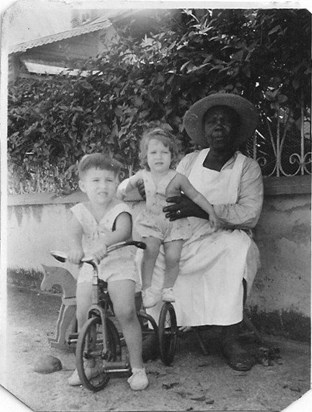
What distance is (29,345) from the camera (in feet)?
11.5

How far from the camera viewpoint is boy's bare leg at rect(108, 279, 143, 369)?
10.3 ft

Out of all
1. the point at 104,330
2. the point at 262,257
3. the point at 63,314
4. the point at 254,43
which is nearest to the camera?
the point at 104,330

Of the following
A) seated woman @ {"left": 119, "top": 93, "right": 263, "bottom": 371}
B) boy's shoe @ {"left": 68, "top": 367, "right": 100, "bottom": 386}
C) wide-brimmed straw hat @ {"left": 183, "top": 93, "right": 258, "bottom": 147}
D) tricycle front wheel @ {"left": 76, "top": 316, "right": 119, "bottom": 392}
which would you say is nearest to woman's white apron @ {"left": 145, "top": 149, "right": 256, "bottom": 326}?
seated woman @ {"left": 119, "top": 93, "right": 263, "bottom": 371}

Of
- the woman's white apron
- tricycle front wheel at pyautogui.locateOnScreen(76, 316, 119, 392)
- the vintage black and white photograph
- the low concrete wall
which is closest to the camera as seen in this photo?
tricycle front wheel at pyautogui.locateOnScreen(76, 316, 119, 392)

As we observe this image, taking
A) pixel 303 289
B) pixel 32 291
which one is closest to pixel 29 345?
pixel 32 291

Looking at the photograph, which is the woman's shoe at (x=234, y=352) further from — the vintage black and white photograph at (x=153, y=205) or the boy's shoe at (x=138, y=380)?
the boy's shoe at (x=138, y=380)

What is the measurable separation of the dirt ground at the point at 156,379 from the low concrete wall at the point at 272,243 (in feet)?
0.56

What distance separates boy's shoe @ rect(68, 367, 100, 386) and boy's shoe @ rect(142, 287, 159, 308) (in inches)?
17.1

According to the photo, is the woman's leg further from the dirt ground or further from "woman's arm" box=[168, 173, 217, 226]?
the dirt ground

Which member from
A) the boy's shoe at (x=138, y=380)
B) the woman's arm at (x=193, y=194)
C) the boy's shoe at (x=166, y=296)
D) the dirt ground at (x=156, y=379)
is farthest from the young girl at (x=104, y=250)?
the woman's arm at (x=193, y=194)

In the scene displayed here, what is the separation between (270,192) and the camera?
3.77 m

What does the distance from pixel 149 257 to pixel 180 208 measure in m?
0.32

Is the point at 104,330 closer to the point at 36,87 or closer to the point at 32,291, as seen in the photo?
the point at 32,291

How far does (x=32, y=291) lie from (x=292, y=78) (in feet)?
6.57
